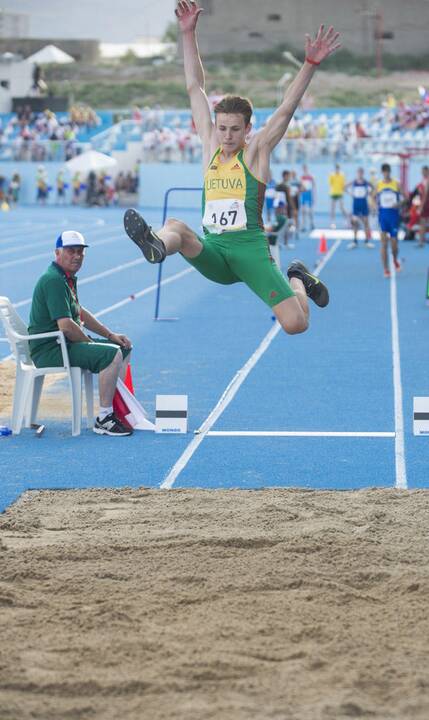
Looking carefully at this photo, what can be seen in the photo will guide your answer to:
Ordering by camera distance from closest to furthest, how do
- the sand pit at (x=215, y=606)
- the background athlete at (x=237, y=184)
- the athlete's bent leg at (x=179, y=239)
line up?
the sand pit at (x=215, y=606) < the athlete's bent leg at (x=179, y=239) < the background athlete at (x=237, y=184)

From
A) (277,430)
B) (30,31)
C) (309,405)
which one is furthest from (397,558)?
(30,31)

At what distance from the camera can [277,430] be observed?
29.2 feet

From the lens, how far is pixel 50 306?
8.61m

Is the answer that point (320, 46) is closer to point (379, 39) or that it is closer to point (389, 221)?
point (389, 221)

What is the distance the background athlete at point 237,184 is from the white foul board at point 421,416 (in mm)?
1639

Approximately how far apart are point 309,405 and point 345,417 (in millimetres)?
573

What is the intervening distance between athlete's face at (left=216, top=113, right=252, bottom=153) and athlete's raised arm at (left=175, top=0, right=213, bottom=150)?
14cm

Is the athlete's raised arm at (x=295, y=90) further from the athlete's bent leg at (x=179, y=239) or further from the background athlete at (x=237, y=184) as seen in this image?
the athlete's bent leg at (x=179, y=239)

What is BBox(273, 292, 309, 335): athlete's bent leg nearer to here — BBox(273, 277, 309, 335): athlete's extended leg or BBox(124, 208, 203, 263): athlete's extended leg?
BBox(273, 277, 309, 335): athlete's extended leg

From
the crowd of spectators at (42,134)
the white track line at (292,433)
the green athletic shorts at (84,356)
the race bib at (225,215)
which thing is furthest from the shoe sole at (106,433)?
the crowd of spectators at (42,134)

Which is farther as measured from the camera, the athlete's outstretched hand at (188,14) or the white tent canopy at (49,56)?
the white tent canopy at (49,56)

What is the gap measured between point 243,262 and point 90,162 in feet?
117

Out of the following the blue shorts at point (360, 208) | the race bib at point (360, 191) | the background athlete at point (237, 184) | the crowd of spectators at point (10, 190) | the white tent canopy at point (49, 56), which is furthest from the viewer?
the white tent canopy at point (49, 56)

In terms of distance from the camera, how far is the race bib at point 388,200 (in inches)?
774
